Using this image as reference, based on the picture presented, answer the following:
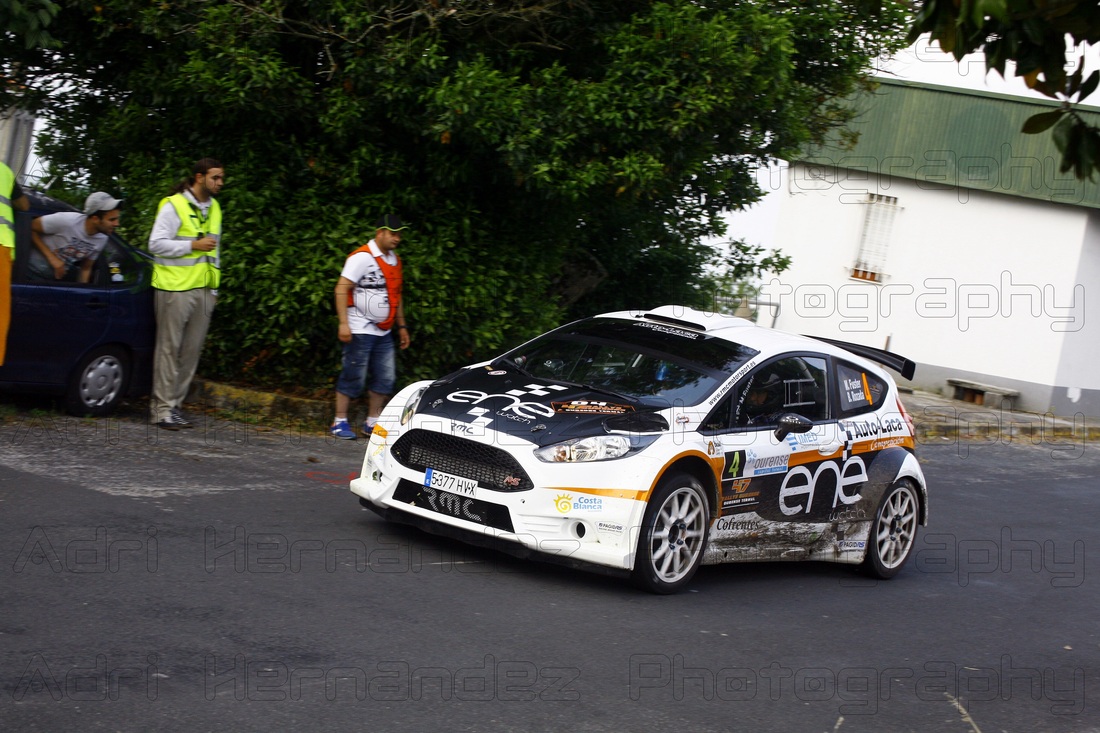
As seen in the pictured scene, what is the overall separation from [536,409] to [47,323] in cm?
441

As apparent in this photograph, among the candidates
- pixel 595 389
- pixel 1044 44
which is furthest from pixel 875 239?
pixel 1044 44

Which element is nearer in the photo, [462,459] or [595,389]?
[462,459]

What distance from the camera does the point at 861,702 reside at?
581cm

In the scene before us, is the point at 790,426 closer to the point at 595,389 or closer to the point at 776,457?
the point at 776,457

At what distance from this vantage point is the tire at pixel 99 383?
31.7 ft

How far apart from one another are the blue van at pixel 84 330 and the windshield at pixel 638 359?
3.58 meters

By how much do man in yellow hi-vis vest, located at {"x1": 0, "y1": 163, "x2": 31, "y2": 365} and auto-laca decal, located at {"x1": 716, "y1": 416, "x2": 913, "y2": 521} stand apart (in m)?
5.03

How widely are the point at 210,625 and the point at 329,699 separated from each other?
0.93 metres

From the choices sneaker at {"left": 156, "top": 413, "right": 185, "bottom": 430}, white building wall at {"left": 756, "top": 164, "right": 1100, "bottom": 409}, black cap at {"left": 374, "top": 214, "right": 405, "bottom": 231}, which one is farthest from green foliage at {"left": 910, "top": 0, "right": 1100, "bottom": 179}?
white building wall at {"left": 756, "top": 164, "right": 1100, "bottom": 409}

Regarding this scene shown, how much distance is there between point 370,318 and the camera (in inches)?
414

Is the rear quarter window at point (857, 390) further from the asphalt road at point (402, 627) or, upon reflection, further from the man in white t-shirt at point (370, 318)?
the man in white t-shirt at point (370, 318)

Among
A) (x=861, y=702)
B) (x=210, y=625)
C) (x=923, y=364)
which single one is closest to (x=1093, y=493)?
(x=923, y=364)

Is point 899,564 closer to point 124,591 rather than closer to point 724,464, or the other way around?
point 724,464

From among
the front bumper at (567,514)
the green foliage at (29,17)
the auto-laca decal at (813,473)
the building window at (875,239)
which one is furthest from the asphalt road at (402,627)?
the building window at (875,239)
